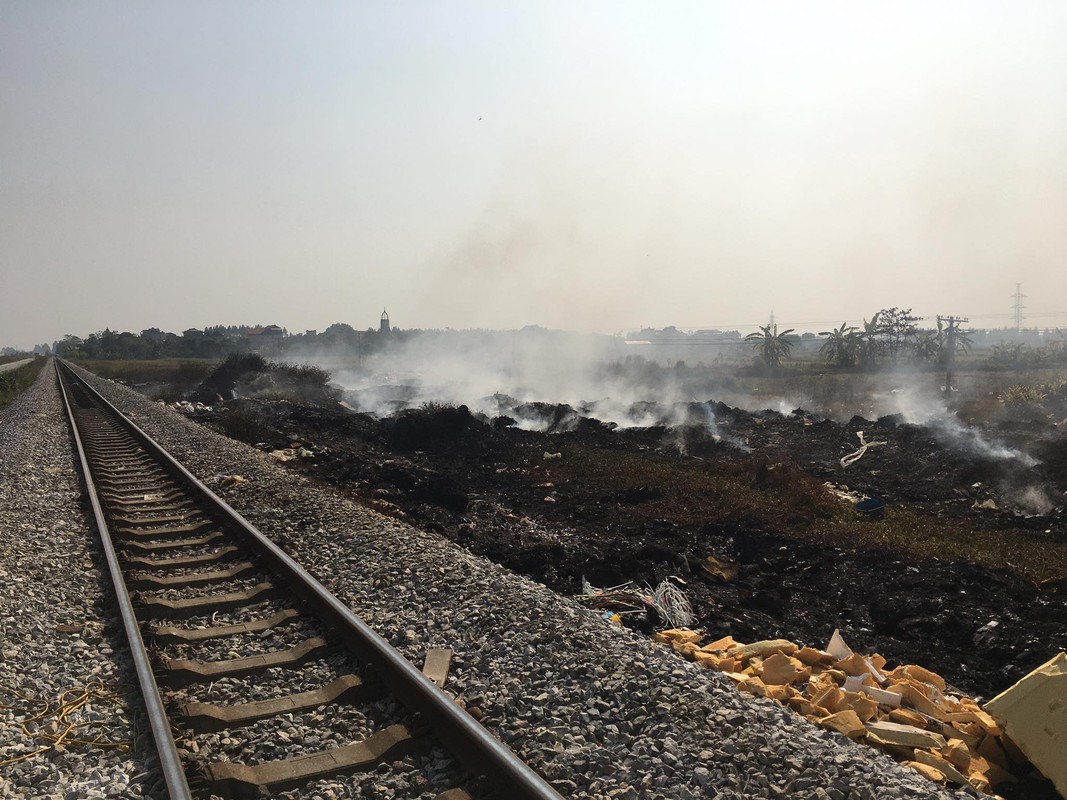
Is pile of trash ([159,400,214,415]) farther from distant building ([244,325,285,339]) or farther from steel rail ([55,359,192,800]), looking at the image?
distant building ([244,325,285,339])

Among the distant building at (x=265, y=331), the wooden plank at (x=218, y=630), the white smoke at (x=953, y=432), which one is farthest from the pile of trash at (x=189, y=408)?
the distant building at (x=265, y=331)

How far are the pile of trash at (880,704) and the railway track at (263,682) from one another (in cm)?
230

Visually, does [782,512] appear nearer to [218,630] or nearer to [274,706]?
[218,630]

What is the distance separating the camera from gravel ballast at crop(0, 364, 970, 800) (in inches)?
166

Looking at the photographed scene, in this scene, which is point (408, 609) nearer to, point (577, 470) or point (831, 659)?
point (831, 659)

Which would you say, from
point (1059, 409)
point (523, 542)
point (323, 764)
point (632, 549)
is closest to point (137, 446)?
point (523, 542)

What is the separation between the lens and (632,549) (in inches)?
412

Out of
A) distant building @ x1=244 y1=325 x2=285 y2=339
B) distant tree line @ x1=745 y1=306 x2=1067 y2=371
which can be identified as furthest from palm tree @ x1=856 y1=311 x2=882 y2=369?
distant building @ x1=244 y1=325 x2=285 y2=339

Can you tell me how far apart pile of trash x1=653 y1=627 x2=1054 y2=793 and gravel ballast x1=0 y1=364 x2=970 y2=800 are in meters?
0.31

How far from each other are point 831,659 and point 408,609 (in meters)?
3.57

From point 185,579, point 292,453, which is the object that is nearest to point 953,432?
point 292,453

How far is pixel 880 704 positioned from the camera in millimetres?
5477

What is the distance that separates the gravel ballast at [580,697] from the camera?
4.21 metres

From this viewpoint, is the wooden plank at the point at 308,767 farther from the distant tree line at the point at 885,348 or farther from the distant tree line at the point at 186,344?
the distant tree line at the point at 186,344
